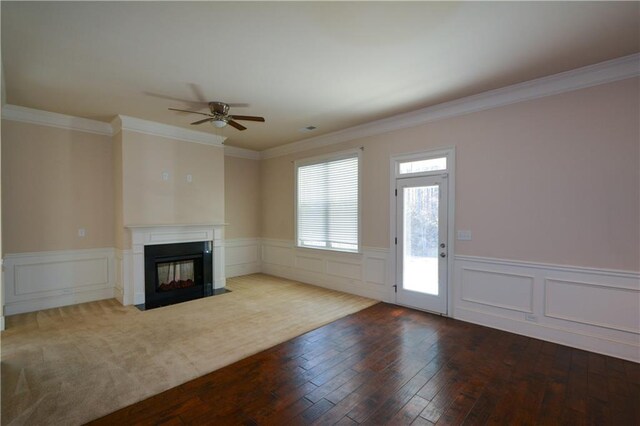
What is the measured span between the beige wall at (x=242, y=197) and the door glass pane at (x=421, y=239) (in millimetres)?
3892

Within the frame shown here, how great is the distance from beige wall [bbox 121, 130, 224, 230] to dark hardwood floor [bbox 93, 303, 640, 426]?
3315 millimetres

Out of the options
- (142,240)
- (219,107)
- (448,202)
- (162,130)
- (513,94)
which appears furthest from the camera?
(162,130)

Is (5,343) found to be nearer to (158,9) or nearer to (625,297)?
(158,9)

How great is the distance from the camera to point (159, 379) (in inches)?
105

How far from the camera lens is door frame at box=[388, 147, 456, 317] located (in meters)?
4.18

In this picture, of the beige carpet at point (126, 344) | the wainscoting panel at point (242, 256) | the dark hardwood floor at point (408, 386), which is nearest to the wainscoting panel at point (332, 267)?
the wainscoting panel at point (242, 256)

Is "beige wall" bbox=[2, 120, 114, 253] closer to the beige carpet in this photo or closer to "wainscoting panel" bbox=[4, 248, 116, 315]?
"wainscoting panel" bbox=[4, 248, 116, 315]

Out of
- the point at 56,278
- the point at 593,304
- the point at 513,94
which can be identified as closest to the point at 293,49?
the point at 513,94

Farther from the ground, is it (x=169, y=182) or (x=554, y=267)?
(x=169, y=182)

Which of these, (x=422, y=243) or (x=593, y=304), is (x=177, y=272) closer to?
(x=422, y=243)

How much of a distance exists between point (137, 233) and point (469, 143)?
17.0 ft

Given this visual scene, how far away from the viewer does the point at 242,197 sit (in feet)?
23.1

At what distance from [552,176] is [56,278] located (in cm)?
702

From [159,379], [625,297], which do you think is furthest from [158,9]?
[625,297]
